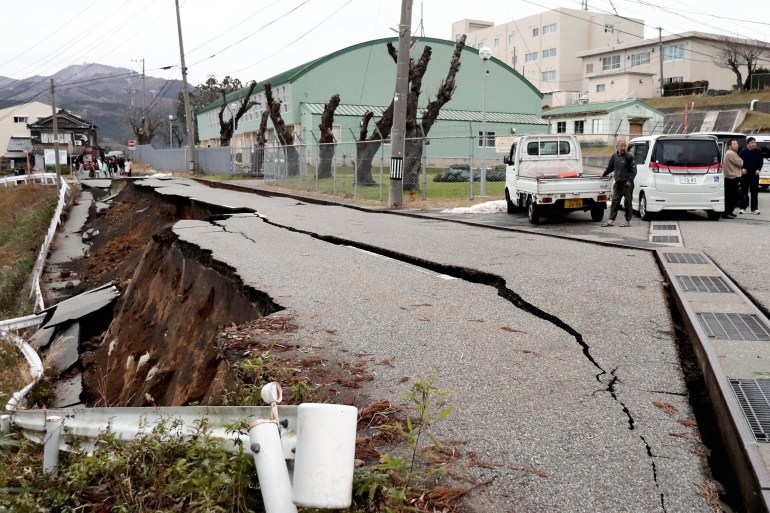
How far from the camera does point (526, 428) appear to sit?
399 cm

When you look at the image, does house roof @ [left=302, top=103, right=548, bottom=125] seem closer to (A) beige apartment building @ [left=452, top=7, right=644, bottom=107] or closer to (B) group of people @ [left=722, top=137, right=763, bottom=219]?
(A) beige apartment building @ [left=452, top=7, right=644, bottom=107]

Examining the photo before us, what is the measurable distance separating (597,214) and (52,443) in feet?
44.6

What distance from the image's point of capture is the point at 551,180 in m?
15.0

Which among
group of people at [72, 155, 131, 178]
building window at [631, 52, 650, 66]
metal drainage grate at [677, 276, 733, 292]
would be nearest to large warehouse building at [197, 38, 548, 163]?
group of people at [72, 155, 131, 178]

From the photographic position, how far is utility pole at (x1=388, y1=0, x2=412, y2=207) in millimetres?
19641

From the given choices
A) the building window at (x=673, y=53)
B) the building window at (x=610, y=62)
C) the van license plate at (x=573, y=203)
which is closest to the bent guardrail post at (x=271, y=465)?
the van license plate at (x=573, y=203)

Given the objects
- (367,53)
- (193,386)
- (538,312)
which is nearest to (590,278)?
(538,312)

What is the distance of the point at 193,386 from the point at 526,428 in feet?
12.6

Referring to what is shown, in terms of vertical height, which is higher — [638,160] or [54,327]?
[638,160]

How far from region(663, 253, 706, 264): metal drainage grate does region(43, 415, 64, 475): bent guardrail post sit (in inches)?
321

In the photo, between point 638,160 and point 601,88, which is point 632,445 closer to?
point 638,160

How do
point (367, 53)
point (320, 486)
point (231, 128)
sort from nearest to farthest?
point (320, 486), point (367, 53), point (231, 128)

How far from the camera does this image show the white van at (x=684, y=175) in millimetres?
15203

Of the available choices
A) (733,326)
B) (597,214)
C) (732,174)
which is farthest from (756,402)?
(732,174)
